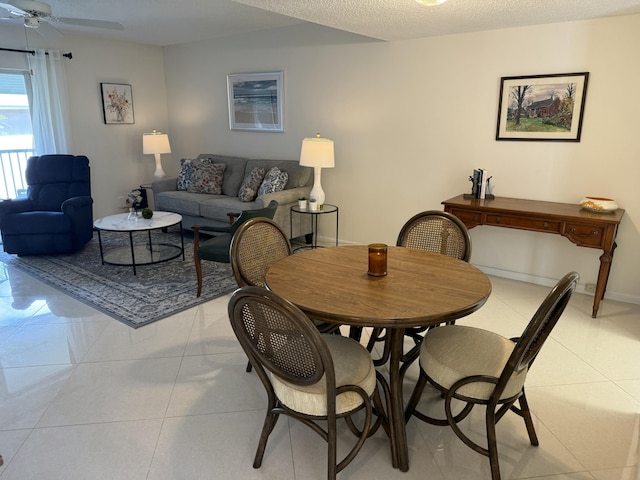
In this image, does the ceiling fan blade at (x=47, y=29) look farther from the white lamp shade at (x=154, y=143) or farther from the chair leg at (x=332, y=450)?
the chair leg at (x=332, y=450)

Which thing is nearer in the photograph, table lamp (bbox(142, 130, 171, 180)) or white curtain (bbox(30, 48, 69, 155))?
white curtain (bbox(30, 48, 69, 155))

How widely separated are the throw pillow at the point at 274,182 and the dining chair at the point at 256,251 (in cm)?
231

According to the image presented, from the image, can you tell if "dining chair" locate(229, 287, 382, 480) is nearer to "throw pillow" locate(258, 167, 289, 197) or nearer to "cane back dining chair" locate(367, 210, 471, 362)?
"cane back dining chair" locate(367, 210, 471, 362)

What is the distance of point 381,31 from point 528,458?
3260mm

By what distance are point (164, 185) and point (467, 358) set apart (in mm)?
4682

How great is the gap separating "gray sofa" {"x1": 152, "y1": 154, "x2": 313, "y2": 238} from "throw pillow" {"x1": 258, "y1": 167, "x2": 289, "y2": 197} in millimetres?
82

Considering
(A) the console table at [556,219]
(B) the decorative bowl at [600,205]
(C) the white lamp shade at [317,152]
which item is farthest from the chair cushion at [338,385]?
(C) the white lamp shade at [317,152]

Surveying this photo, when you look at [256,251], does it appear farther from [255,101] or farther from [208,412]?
[255,101]

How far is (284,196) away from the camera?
178 inches

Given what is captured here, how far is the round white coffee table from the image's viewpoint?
395cm

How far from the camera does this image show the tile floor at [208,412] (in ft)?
5.93

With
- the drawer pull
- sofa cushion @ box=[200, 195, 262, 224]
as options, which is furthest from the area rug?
the drawer pull

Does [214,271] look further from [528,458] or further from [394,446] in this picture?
[528,458]

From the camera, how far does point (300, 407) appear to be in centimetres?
162
